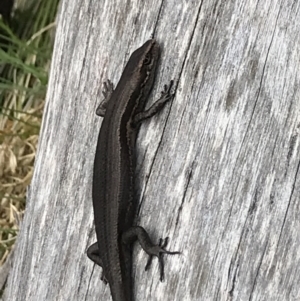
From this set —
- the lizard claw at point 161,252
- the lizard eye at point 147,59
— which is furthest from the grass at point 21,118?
the lizard claw at point 161,252

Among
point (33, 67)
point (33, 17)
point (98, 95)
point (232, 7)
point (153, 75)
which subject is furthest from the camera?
point (33, 17)

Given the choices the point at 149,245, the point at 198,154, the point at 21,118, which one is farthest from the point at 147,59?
the point at 21,118

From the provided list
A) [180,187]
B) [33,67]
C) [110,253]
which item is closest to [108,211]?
[110,253]

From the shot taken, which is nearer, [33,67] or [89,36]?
[89,36]

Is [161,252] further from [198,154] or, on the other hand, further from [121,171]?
[121,171]

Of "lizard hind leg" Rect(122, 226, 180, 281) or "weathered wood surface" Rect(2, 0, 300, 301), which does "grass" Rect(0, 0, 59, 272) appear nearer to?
"weathered wood surface" Rect(2, 0, 300, 301)

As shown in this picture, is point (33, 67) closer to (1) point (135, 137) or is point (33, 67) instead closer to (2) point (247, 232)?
(1) point (135, 137)

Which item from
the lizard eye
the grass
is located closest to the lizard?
the lizard eye
